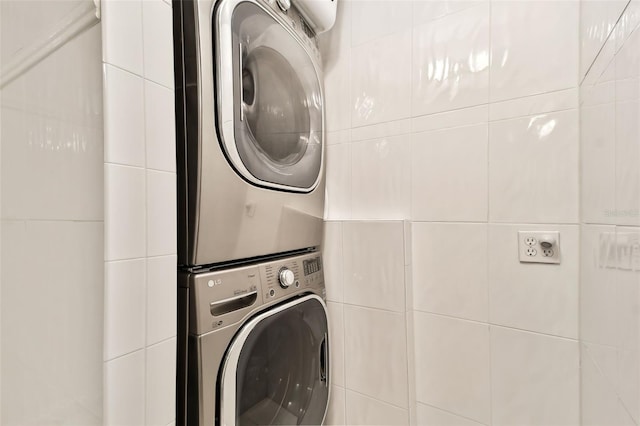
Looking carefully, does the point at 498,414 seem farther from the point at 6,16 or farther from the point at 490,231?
the point at 6,16

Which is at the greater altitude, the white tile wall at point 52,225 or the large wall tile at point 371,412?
the white tile wall at point 52,225

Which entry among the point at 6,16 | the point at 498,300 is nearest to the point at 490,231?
the point at 498,300

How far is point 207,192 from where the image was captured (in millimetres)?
754

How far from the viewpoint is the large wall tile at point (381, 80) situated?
1143 millimetres

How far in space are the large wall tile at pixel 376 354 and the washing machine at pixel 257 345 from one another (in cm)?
10

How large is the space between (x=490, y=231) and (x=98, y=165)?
105cm

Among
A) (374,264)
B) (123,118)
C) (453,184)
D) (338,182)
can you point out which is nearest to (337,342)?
(374,264)

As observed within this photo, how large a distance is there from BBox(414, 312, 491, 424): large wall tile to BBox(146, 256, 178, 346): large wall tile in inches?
32.9

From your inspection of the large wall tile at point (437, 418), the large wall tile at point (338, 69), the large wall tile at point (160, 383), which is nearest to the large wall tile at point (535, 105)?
the large wall tile at point (338, 69)

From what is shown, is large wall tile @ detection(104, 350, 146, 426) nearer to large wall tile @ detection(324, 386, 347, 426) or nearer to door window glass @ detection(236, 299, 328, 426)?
door window glass @ detection(236, 299, 328, 426)

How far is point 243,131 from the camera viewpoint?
2.77 feet

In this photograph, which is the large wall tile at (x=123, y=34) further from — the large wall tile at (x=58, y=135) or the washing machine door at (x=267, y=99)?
the washing machine door at (x=267, y=99)

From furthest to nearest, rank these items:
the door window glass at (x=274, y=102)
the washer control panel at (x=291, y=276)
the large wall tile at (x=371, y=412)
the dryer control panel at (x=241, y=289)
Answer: the large wall tile at (x=371, y=412), the washer control panel at (x=291, y=276), the door window glass at (x=274, y=102), the dryer control panel at (x=241, y=289)

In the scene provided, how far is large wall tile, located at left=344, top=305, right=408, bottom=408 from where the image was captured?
3.59 ft
